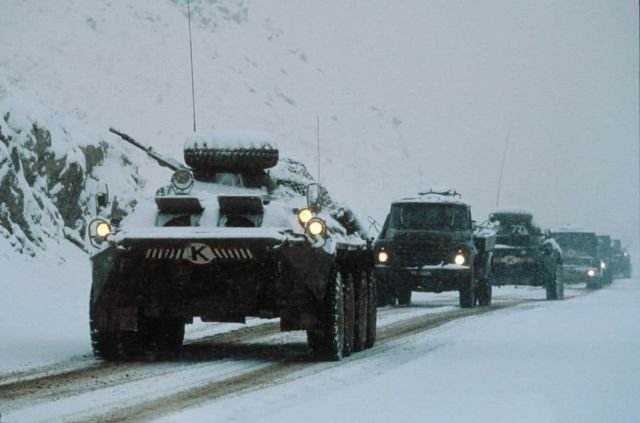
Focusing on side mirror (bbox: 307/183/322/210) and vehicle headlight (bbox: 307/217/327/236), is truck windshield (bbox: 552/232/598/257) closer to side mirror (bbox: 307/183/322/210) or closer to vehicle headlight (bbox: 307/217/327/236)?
side mirror (bbox: 307/183/322/210)

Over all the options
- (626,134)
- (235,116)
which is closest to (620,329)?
(235,116)

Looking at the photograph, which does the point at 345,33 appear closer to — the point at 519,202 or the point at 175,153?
the point at 519,202

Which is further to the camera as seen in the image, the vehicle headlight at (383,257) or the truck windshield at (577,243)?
the truck windshield at (577,243)

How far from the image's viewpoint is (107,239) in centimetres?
1359

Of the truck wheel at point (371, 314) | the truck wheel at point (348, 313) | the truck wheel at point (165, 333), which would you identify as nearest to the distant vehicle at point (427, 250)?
the truck wheel at point (371, 314)

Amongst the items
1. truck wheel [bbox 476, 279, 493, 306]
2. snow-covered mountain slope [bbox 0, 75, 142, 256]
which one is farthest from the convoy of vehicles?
truck wheel [bbox 476, 279, 493, 306]

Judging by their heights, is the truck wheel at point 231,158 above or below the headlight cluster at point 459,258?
above

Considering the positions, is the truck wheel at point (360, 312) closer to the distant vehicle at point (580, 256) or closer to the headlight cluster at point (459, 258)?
the headlight cluster at point (459, 258)

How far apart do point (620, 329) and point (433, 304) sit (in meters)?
10.8

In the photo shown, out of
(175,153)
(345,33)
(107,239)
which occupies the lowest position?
(107,239)

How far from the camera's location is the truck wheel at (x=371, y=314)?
16.5 m

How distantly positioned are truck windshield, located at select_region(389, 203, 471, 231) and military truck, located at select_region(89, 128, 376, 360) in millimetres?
13246

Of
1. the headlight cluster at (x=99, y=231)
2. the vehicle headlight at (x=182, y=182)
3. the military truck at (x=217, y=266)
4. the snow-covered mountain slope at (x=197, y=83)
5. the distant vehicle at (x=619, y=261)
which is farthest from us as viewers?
the distant vehicle at (x=619, y=261)

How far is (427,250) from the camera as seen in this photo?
2753 cm
